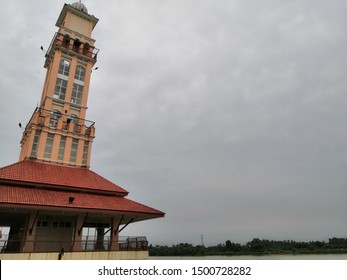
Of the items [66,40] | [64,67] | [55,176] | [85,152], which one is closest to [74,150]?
[85,152]

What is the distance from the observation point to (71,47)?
26.6 meters

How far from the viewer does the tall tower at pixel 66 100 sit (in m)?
22.3

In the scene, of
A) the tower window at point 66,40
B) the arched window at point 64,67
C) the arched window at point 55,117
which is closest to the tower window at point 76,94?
the arched window at point 64,67

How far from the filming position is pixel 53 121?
2358cm

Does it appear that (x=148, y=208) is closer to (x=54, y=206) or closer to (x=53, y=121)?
(x=54, y=206)

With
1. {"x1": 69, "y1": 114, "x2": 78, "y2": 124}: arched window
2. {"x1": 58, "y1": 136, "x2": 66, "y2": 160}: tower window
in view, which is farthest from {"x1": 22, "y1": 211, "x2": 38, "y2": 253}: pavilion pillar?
{"x1": 69, "y1": 114, "x2": 78, "y2": 124}: arched window

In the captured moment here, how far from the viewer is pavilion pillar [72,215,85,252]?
668 inches

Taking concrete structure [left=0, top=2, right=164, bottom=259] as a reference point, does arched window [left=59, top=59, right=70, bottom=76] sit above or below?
above

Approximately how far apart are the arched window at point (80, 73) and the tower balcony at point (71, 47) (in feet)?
3.45

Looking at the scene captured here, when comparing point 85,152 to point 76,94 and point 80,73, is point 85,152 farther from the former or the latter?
point 80,73

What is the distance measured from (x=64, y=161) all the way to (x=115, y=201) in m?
6.50

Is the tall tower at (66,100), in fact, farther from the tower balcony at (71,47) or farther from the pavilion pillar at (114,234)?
the pavilion pillar at (114,234)

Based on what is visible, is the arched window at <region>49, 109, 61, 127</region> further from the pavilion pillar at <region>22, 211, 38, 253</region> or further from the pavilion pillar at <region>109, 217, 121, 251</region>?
the pavilion pillar at <region>109, 217, 121, 251</region>

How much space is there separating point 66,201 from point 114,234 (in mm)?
4442
